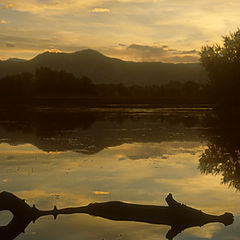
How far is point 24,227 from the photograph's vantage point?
14.4 meters

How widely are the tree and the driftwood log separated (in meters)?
66.9

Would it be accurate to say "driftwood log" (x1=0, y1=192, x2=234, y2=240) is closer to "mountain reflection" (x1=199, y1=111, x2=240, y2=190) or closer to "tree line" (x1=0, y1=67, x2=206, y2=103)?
"mountain reflection" (x1=199, y1=111, x2=240, y2=190)

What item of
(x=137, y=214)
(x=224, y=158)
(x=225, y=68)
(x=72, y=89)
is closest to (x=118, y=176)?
(x=137, y=214)

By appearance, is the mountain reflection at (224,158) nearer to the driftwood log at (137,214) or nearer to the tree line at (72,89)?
the driftwood log at (137,214)

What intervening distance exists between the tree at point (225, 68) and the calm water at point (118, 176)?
1609 inches

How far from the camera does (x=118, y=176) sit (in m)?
22.6

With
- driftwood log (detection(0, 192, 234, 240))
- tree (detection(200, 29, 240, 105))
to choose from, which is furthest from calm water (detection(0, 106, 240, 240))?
tree (detection(200, 29, 240, 105))

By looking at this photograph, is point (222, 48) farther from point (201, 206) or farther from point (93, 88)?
point (93, 88)

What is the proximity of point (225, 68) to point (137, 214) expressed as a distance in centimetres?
6902

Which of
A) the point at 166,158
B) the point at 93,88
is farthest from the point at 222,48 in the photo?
the point at 93,88

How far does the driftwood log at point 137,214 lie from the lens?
14.4 m

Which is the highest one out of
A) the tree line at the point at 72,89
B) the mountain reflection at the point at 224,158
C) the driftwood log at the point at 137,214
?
the tree line at the point at 72,89

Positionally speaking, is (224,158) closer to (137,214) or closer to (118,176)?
(118,176)

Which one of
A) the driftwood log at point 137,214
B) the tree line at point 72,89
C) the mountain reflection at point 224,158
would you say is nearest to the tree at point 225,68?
the mountain reflection at point 224,158
